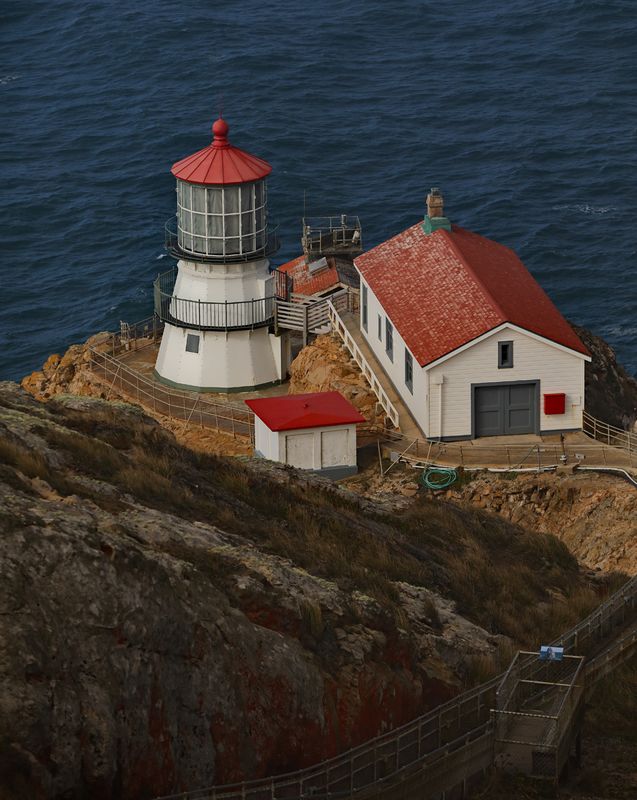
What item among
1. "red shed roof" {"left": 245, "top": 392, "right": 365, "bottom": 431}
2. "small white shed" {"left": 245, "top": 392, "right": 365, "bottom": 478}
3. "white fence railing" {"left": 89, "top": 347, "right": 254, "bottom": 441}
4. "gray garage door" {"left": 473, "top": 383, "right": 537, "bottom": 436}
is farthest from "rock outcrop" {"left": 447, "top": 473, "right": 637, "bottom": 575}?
"white fence railing" {"left": 89, "top": 347, "right": 254, "bottom": 441}

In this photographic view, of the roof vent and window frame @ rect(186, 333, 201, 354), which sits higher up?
the roof vent

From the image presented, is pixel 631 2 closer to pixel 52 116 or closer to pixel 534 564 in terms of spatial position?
pixel 52 116

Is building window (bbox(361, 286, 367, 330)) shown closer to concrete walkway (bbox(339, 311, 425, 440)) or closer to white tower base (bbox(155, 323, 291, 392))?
concrete walkway (bbox(339, 311, 425, 440))

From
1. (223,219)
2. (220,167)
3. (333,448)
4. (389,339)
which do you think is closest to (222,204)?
(223,219)

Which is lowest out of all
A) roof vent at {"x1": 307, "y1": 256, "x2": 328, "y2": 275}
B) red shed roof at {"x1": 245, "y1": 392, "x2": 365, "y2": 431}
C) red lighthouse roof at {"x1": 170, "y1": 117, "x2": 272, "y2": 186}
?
red shed roof at {"x1": 245, "y1": 392, "x2": 365, "y2": 431}

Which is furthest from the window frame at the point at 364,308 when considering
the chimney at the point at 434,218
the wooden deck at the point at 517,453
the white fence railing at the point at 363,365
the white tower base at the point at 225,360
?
the wooden deck at the point at 517,453

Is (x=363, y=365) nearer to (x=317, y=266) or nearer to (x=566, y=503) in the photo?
(x=566, y=503)

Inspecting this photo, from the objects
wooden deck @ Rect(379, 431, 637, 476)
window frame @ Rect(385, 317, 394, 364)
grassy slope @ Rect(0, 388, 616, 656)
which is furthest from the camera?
window frame @ Rect(385, 317, 394, 364)

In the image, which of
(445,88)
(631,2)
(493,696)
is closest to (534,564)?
(493,696)
